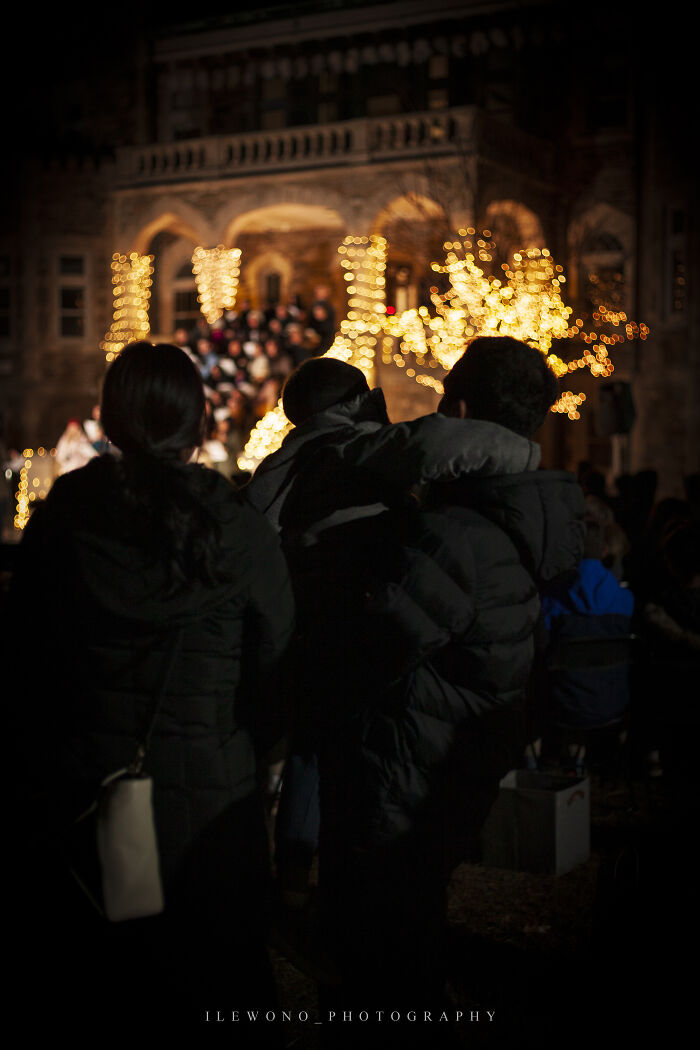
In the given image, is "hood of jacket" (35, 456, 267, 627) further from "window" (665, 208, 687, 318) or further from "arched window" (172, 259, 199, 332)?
"arched window" (172, 259, 199, 332)

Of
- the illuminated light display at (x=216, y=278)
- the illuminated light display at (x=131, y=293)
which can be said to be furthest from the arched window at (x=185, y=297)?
the illuminated light display at (x=216, y=278)

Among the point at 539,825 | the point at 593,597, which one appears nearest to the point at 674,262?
the point at 593,597

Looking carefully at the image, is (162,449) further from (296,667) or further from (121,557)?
(296,667)

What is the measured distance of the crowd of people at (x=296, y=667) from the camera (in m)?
2.62

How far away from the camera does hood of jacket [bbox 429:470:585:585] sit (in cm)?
321

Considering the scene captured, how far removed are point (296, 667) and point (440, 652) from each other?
18.6 inches

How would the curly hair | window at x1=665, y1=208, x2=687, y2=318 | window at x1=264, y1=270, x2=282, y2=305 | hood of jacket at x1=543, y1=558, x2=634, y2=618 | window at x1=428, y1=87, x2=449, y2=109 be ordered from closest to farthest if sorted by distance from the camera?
1. the curly hair
2. hood of jacket at x1=543, y1=558, x2=634, y2=618
3. window at x1=665, y1=208, x2=687, y2=318
4. window at x1=428, y1=87, x2=449, y2=109
5. window at x1=264, y1=270, x2=282, y2=305

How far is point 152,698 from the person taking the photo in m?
2.62

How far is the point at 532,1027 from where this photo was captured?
396 centimetres

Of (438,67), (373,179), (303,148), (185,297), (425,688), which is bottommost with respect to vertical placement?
(425,688)

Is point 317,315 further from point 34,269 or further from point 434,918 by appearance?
point 434,918

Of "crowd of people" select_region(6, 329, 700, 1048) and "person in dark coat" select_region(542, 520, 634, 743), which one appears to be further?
"person in dark coat" select_region(542, 520, 634, 743)

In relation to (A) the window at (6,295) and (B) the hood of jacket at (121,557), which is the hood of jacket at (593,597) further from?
(A) the window at (6,295)

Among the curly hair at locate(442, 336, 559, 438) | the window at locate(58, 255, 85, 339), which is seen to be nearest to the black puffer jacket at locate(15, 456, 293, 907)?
A: the curly hair at locate(442, 336, 559, 438)
